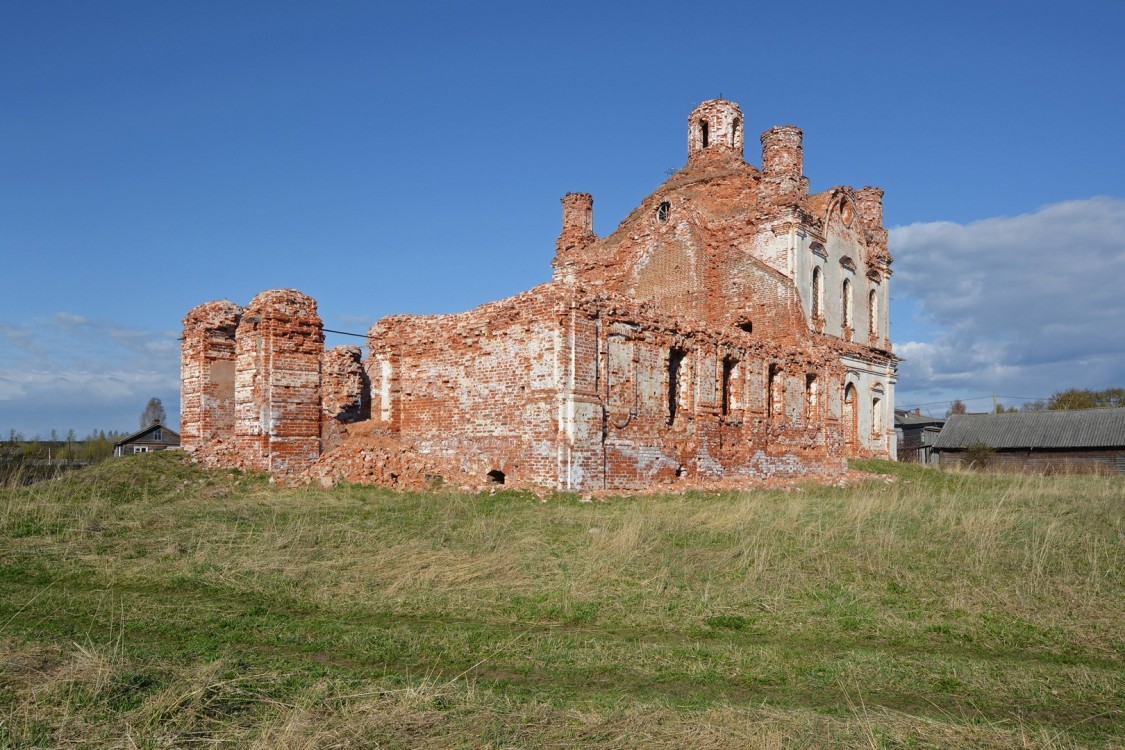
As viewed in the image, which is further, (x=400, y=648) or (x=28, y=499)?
(x=28, y=499)

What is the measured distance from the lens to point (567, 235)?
89.8 feet

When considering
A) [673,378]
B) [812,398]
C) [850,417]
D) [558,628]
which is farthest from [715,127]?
[558,628]

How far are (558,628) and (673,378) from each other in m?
11.2

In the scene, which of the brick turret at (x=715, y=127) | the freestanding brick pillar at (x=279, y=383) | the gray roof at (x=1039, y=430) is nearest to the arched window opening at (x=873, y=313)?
the brick turret at (x=715, y=127)

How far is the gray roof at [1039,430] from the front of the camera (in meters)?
32.2

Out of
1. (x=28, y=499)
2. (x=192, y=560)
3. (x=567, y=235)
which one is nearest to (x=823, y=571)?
(x=192, y=560)

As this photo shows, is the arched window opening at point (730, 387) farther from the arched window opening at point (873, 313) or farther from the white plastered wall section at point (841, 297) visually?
the arched window opening at point (873, 313)

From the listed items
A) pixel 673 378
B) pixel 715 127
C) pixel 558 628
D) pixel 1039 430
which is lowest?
pixel 558 628

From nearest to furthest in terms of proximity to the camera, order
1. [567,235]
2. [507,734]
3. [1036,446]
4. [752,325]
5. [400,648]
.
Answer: [507,734]
[400,648]
[752,325]
[567,235]
[1036,446]

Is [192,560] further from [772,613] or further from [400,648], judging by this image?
[772,613]

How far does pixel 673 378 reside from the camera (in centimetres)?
1667

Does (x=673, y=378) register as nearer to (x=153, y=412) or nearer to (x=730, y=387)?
(x=730, y=387)

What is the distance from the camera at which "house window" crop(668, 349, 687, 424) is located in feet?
52.9

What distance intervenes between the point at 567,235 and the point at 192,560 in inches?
828
